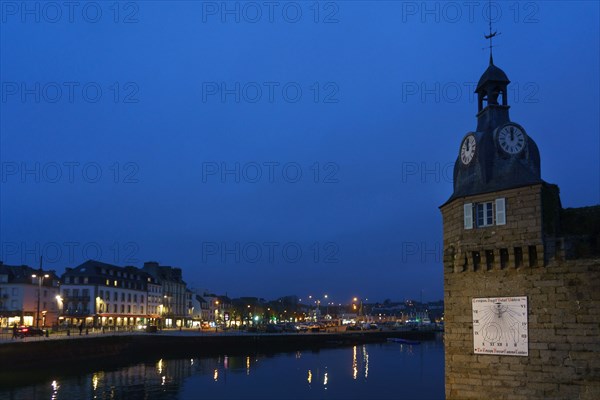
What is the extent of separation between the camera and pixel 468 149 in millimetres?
27234

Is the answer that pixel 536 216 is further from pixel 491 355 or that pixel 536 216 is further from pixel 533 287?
pixel 491 355

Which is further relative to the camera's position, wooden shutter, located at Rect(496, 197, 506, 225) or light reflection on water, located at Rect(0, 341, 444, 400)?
light reflection on water, located at Rect(0, 341, 444, 400)

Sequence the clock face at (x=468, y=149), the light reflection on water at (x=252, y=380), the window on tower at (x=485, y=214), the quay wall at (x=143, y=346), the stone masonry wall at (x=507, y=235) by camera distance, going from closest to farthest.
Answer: the stone masonry wall at (x=507, y=235) → the window on tower at (x=485, y=214) → the clock face at (x=468, y=149) → the light reflection on water at (x=252, y=380) → the quay wall at (x=143, y=346)

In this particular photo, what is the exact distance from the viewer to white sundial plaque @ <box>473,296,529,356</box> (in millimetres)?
23094

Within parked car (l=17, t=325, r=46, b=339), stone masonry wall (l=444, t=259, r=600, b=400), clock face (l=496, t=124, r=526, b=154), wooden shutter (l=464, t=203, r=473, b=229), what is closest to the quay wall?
parked car (l=17, t=325, r=46, b=339)

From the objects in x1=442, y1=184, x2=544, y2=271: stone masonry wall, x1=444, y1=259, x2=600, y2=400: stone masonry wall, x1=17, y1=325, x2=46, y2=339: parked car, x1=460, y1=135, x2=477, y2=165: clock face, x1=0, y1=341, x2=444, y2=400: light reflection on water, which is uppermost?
x1=460, y1=135, x2=477, y2=165: clock face

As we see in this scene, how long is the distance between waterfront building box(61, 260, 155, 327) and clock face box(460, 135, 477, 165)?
78434 mm

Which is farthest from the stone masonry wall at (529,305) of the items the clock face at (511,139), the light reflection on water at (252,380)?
the light reflection on water at (252,380)

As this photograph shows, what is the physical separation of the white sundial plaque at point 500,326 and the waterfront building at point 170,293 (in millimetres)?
93838

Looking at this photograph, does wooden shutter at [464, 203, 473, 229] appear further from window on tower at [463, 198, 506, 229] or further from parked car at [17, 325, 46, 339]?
parked car at [17, 325, 46, 339]

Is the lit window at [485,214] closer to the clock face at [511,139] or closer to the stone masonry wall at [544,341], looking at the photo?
the stone masonry wall at [544,341]

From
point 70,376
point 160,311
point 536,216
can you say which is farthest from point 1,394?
point 160,311

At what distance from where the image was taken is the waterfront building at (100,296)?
9238cm

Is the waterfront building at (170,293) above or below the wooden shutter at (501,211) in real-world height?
below
